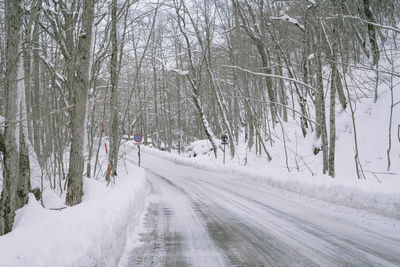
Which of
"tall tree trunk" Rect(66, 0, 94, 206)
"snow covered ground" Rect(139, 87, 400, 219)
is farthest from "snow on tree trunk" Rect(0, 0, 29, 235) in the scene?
"snow covered ground" Rect(139, 87, 400, 219)

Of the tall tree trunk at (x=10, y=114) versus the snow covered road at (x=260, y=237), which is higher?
the tall tree trunk at (x=10, y=114)

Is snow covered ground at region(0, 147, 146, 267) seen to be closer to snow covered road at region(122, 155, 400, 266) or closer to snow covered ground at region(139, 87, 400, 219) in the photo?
snow covered road at region(122, 155, 400, 266)

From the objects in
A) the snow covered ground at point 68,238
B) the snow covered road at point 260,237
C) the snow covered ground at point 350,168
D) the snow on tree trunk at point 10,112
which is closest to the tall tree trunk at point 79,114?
the snow covered road at point 260,237

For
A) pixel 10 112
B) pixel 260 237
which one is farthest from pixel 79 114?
pixel 260 237

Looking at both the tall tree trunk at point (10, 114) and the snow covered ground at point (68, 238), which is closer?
the snow covered ground at point (68, 238)

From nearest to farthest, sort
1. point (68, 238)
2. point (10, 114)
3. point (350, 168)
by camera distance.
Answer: point (68, 238) < point (10, 114) < point (350, 168)

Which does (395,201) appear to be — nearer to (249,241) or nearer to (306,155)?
(249,241)

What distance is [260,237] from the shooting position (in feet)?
17.0

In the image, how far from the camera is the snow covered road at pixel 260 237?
4.14 metres

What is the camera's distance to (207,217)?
698 cm

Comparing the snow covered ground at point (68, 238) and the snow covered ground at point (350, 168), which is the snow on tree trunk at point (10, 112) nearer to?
the snow covered ground at point (68, 238)

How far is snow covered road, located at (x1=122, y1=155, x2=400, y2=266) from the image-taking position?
4141mm

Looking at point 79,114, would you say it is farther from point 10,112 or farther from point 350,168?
point 350,168

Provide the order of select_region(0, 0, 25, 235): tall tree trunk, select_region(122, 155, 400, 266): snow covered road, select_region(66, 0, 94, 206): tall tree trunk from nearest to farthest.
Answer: select_region(0, 0, 25, 235): tall tree trunk
select_region(122, 155, 400, 266): snow covered road
select_region(66, 0, 94, 206): tall tree trunk
